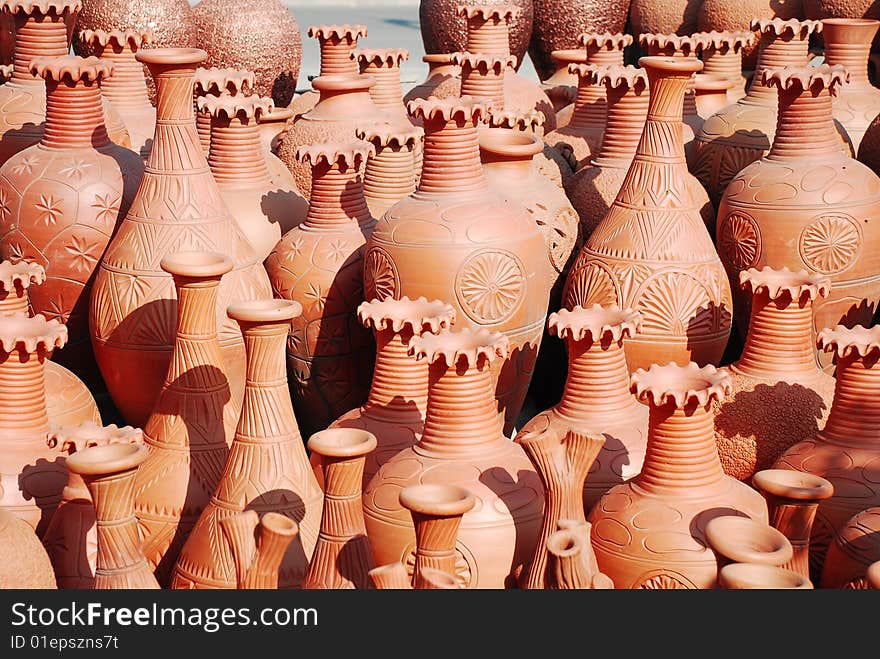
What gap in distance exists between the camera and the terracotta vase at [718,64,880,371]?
4430 millimetres

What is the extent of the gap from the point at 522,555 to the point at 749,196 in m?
2.06

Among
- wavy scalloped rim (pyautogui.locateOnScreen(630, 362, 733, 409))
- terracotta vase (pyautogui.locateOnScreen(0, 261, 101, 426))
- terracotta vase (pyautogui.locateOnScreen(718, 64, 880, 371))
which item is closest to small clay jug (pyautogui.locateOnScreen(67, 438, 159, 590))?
terracotta vase (pyautogui.locateOnScreen(0, 261, 101, 426))

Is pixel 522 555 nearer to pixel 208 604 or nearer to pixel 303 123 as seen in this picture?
pixel 208 604

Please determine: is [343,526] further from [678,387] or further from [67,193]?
[67,193]

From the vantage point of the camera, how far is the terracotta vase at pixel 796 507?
274 cm

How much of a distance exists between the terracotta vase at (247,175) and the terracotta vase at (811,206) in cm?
169

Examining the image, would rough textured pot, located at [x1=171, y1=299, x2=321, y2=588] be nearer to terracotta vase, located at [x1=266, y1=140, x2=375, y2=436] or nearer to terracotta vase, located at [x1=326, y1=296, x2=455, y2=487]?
terracotta vase, located at [x1=326, y1=296, x2=455, y2=487]

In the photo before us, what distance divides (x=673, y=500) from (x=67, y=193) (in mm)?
2476

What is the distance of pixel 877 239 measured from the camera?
4.51 metres

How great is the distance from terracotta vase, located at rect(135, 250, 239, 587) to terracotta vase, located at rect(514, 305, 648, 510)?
0.88 meters

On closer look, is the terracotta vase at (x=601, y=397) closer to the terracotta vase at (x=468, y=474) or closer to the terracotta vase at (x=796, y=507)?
the terracotta vase at (x=468, y=474)

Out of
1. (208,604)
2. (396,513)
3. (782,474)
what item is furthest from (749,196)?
(208,604)

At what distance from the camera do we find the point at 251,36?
7.07 m

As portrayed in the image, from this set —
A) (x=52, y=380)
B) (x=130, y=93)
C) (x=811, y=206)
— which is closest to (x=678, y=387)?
(x=811, y=206)
